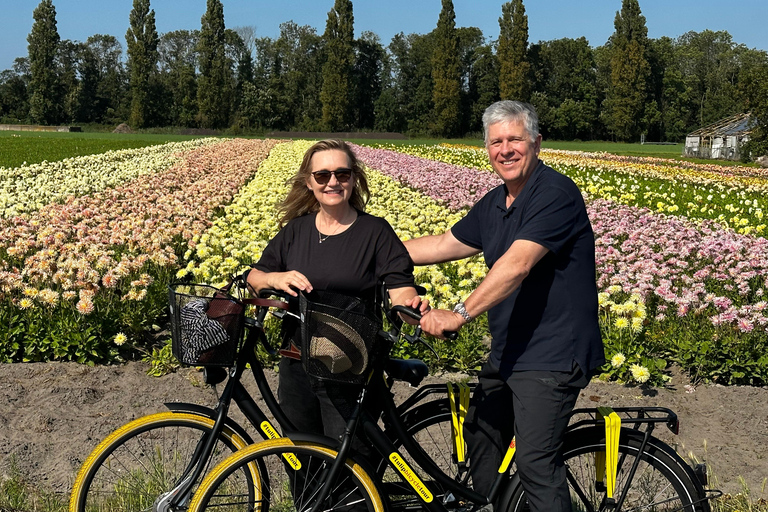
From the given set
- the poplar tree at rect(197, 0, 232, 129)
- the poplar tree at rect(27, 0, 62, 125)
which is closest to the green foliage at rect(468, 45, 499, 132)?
the poplar tree at rect(197, 0, 232, 129)

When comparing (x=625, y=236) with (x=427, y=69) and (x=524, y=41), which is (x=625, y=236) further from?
(x=427, y=69)

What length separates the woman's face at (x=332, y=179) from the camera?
3184 mm

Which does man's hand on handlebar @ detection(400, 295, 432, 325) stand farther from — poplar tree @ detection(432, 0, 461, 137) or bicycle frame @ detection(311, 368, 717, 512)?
poplar tree @ detection(432, 0, 461, 137)

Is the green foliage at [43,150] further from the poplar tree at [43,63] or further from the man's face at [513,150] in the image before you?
the poplar tree at [43,63]

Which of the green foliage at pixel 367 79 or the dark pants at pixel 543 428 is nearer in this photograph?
the dark pants at pixel 543 428

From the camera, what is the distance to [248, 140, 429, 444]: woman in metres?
3.12

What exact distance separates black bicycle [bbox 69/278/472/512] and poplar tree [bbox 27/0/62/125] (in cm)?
8334

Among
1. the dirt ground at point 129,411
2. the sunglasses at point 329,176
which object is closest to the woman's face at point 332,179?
the sunglasses at point 329,176

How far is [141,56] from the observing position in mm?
75125

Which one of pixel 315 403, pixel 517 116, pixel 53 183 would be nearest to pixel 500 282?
pixel 517 116

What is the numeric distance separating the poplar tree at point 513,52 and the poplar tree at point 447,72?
398cm

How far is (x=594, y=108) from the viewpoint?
75688mm

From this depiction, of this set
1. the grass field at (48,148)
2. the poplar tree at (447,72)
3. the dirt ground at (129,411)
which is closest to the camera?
the dirt ground at (129,411)

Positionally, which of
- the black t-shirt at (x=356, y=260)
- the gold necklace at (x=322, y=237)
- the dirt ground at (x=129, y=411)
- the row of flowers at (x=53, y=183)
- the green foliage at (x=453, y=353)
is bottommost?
the dirt ground at (x=129, y=411)
